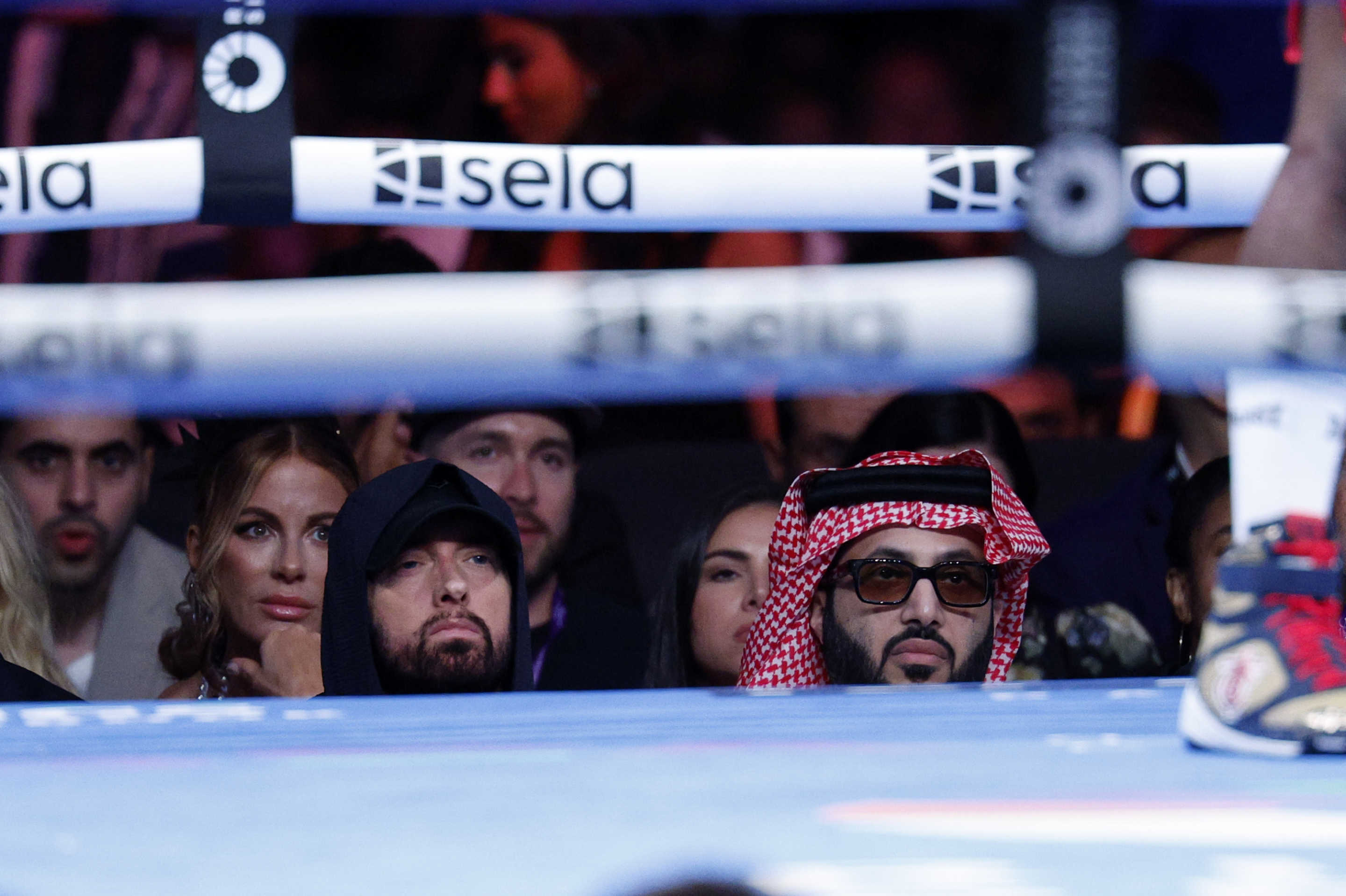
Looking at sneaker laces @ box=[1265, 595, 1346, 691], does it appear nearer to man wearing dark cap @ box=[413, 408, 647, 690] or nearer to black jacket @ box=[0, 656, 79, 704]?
black jacket @ box=[0, 656, 79, 704]

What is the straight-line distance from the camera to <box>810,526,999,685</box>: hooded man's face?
2.61 metres

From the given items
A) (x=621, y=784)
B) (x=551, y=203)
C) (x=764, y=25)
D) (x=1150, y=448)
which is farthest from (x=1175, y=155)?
(x=764, y=25)

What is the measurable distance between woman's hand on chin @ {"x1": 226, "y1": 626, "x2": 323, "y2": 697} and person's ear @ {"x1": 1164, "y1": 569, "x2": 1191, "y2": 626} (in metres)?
1.48

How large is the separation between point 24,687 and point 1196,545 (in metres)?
1.91

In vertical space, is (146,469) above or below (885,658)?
above

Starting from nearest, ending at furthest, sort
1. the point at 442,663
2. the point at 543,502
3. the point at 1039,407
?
the point at 442,663 → the point at 543,502 → the point at 1039,407

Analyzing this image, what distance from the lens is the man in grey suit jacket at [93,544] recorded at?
10.6 feet

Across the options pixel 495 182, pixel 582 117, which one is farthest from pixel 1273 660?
pixel 582 117

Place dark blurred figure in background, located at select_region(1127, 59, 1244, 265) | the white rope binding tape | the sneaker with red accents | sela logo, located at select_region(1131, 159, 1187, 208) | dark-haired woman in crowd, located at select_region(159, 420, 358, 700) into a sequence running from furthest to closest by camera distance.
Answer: dark blurred figure in background, located at select_region(1127, 59, 1244, 265) < dark-haired woman in crowd, located at select_region(159, 420, 358, 700) < sela logo, located at select_region(1131, 159, 1187, 208) < the white rope binding tape < the sneaker with red accents

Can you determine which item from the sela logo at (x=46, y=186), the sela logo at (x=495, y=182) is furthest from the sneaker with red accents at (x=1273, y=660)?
the sela logo at (x=46, y=186)

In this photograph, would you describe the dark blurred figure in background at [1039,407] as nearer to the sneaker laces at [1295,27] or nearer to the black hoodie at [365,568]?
the black hoodie at [365,568]

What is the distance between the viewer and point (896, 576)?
2682mm

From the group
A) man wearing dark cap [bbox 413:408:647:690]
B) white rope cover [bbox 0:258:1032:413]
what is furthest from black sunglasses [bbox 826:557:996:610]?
white rope cover [bbox 0:258:1032:413]

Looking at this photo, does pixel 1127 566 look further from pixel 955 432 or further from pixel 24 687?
pixel 24 687
